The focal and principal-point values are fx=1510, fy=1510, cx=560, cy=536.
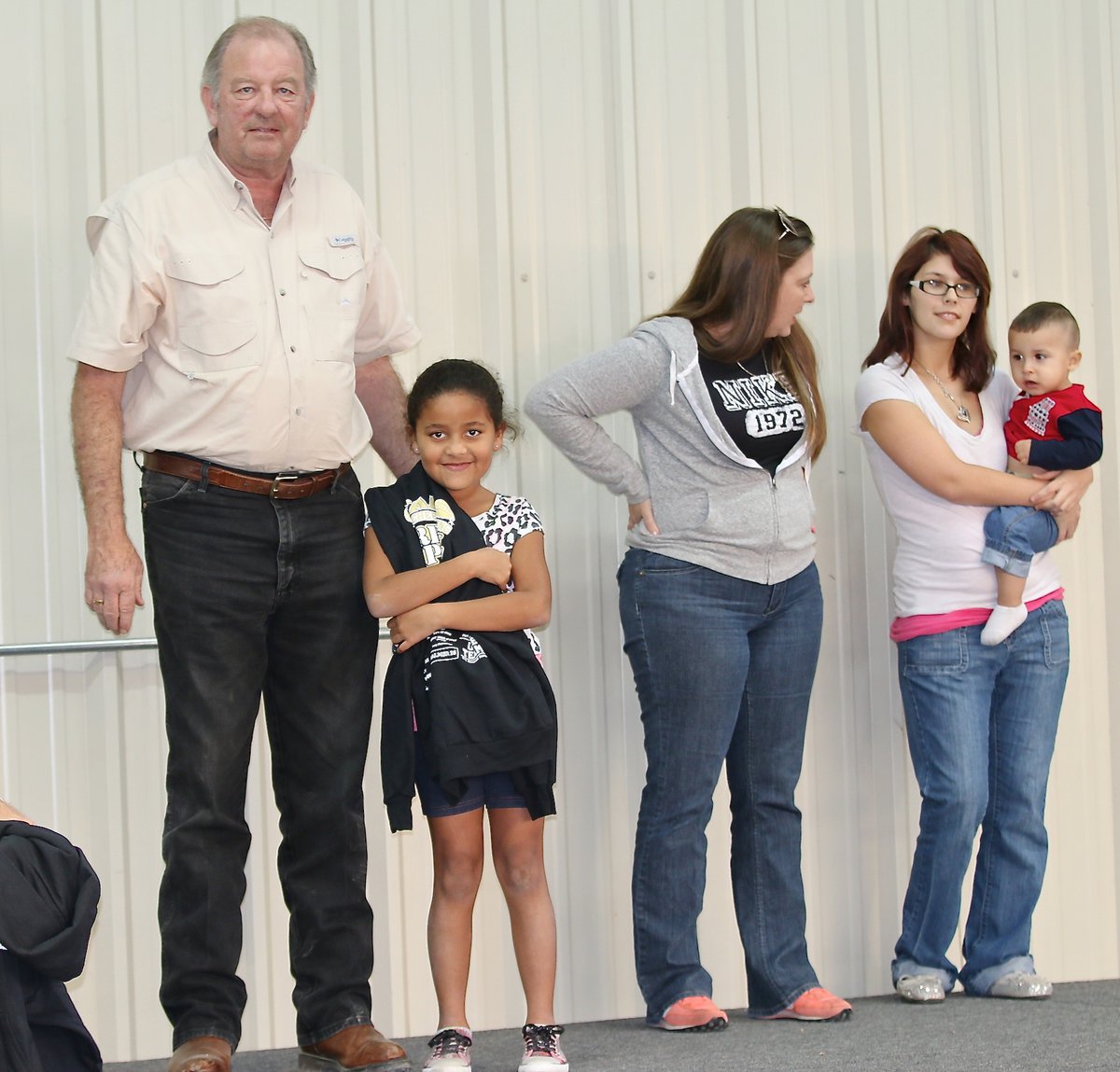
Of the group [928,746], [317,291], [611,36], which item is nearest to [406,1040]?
[928,746]

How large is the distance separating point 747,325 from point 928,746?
3.05ft

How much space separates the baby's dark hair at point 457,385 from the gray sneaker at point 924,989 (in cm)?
145

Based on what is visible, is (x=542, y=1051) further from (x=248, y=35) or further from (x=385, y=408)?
(x=248, y=35)

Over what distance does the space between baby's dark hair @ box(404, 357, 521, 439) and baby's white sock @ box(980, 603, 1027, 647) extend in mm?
1103

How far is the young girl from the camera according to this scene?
2.42m

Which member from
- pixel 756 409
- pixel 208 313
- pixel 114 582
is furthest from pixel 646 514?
pixel 114 582

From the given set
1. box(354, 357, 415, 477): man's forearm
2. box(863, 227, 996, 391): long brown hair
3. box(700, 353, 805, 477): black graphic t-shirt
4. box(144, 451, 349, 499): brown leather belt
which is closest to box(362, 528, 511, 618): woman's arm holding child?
box(144, 451, 349, 499): brown leather belt

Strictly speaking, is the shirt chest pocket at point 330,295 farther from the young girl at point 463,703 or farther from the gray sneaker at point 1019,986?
the gray sneaker at point 1019,986

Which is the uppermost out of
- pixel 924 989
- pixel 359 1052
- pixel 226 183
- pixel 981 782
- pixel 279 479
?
pixel 226 183

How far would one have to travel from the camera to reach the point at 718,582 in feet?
9.27

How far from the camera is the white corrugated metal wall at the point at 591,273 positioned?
3.05 m

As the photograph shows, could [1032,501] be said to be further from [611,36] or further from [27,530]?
[27,530]

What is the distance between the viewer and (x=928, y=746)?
305cm

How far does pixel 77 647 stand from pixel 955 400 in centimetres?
186
